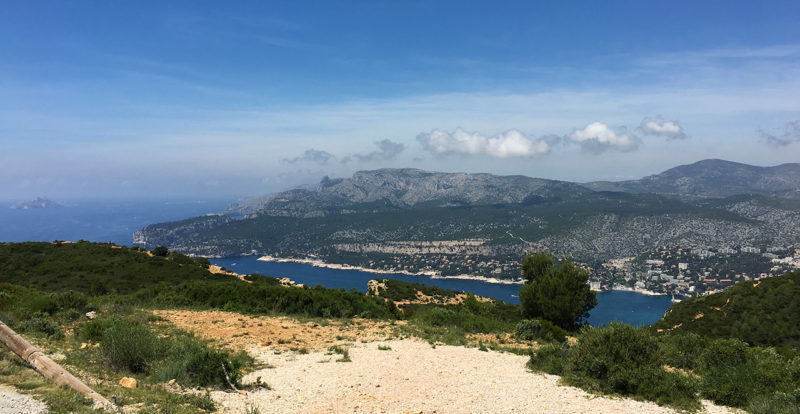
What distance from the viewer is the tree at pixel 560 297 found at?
18.5 m

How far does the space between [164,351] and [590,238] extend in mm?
152254

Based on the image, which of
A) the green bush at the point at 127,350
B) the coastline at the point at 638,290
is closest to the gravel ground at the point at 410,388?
the green bush at the point at 127,350

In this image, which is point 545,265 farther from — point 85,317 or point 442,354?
point 85,317

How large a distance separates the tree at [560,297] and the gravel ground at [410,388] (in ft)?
32.0

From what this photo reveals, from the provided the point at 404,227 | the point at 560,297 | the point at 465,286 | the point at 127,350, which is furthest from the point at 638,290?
the point at 127,350

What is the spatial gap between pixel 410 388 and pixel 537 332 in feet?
27.1

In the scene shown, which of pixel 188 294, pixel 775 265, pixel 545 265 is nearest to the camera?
pixel 188 294

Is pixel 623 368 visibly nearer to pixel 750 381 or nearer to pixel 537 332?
pixel 750 381

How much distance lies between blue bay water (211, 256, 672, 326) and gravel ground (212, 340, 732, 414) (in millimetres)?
49830

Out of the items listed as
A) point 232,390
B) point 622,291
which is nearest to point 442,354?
point 232,390

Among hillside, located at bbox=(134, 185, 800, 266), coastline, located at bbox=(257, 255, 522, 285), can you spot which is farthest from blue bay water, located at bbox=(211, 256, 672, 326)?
hillside, located at bbox=(134, 185, 800, 266)

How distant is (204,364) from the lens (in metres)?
7.11

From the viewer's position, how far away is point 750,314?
22.9 m

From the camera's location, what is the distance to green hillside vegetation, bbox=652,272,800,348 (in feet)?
68.7
